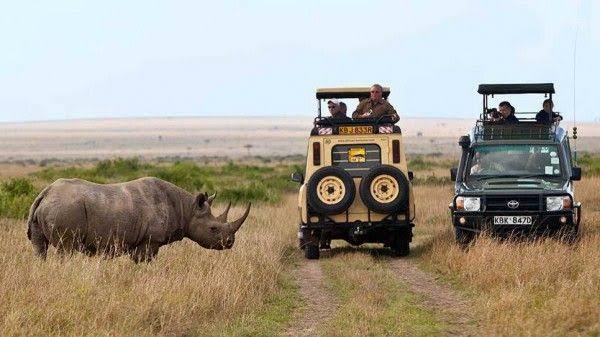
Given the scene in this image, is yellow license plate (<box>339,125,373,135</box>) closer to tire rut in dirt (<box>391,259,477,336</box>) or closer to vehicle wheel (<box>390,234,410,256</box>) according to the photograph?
vehicle wheel (<box>390,234,410,256</box>)

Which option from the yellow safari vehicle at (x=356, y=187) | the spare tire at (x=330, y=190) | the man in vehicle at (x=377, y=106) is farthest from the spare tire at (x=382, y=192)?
the man in vehicle at (x=377, y=106)

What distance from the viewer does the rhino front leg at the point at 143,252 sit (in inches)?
589

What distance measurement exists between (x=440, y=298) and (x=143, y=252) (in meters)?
4.15

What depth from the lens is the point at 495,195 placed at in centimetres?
1670

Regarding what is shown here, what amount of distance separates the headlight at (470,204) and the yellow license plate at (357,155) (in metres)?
1.93

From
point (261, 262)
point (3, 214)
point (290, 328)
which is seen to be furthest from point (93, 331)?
point (3, 214)

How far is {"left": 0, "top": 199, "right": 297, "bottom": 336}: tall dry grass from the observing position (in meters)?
10.3

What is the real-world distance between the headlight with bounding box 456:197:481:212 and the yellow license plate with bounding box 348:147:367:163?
6.34 feet

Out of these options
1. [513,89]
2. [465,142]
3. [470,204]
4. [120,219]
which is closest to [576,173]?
[470,204]

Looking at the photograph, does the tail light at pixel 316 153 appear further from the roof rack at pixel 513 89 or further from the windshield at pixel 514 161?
the roof rack at pixel 513 89

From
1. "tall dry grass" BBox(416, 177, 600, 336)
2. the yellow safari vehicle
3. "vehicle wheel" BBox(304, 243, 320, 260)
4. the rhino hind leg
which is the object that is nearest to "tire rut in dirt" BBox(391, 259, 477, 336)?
"tall dry grass" BBox(416, 177, 600, 336)

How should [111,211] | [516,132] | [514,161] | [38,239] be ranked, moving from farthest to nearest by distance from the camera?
[516,132] < [514,161] < [111,211] < [38,239]

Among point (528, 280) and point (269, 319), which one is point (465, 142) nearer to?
point (528, 280)

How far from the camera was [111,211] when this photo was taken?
14617mm
